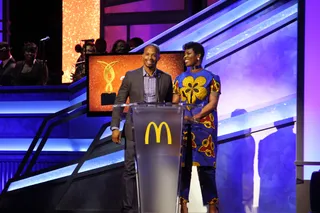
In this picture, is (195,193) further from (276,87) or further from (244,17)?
(244,17)

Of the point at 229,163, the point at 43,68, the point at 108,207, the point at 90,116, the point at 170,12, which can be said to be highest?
the point at 170,12

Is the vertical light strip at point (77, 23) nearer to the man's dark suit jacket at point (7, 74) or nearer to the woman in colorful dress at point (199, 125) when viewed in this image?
the man's dark suit jacket at point (7, 74)

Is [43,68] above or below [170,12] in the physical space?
below

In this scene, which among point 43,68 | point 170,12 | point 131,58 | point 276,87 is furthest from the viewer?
point 170,12

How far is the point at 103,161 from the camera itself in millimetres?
6730

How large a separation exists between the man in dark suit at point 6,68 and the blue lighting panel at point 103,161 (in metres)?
1.30

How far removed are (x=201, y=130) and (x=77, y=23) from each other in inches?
256

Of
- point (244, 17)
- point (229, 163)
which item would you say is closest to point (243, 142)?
point (229, 163)

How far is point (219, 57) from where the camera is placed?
20.9ft

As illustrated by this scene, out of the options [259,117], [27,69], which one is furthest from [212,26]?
[27,69]

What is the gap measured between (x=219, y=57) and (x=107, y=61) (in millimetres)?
1059

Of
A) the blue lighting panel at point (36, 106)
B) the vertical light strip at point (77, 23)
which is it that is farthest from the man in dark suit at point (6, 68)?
the vertical light strip at point (77, 23)

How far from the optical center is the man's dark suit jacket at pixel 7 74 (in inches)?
290

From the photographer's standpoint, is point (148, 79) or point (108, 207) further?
point (108, 207)
